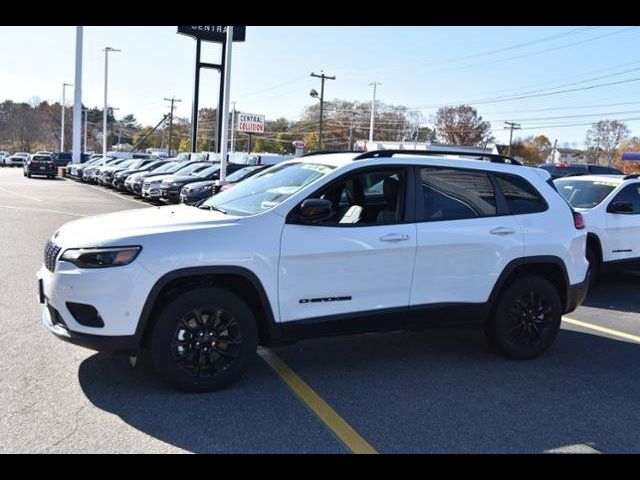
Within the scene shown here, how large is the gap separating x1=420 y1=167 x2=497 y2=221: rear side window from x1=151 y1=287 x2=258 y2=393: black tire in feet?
5.79

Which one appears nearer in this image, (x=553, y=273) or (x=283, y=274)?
(x=283, y=274)

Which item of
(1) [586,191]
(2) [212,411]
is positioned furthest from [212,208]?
(1) [586,191]

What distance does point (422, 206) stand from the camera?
491 centimetres

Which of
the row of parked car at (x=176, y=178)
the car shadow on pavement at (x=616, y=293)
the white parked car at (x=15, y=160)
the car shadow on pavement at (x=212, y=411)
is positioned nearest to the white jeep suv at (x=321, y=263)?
the car shadow on pavement at (x=212, y=411)

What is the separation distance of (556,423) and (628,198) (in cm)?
588

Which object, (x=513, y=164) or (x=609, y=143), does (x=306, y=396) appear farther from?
(x=609, y=143)

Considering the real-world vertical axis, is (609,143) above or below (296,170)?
above

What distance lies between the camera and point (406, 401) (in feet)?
14.0

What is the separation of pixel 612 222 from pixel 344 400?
5.95m

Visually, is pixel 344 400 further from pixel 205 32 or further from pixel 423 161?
pixel 205 32

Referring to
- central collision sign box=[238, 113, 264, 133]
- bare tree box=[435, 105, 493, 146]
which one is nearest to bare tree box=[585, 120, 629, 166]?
bare tree box=[435, 105, 493, 146]
